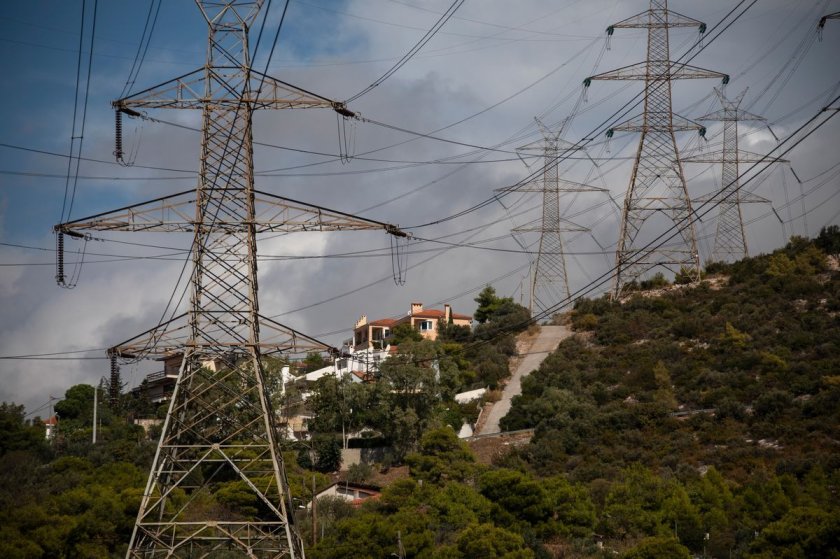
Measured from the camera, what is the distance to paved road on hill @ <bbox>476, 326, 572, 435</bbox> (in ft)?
207

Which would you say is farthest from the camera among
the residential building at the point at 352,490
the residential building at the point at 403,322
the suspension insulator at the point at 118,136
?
the residential building at the point at 403,322

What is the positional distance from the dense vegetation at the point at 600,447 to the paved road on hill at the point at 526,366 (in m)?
1.66

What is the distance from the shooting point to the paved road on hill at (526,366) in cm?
6303

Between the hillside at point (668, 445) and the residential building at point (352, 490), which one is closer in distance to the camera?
the hillside at point (668, 445)

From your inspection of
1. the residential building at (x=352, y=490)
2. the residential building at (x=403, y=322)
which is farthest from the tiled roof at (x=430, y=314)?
the residential building at (x=352, y=490)

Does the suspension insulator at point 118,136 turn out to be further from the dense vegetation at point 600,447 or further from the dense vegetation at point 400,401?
the dense vegetation at point 400,401

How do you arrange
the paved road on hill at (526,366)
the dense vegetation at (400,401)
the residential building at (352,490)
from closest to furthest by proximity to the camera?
Result: the residential building at (352,490), the dense vegetation at (400,401), the paved road on hill at (526,366)

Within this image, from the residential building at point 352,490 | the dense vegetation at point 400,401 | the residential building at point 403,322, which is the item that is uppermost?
the residential building at point 403,322

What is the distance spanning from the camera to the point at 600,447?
167 ft

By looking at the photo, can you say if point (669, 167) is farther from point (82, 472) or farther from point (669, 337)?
point (82, 472)

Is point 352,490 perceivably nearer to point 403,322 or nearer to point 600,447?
point 600,447

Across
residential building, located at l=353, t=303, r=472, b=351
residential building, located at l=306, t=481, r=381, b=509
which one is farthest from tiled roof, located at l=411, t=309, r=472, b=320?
residential building, located at l=306, t=481, r=381, b=509

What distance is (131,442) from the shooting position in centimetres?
5881

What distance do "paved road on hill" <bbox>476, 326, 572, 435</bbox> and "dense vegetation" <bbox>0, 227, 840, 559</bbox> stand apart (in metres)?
1.66
